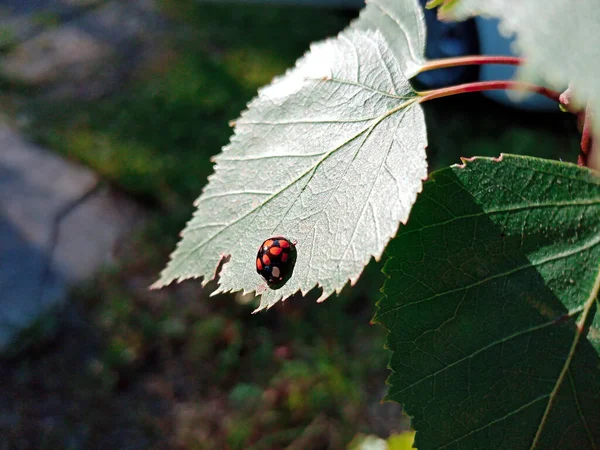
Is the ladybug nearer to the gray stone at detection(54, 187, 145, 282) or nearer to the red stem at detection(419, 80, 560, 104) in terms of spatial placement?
the red stem at detection(419, 80, 560, 104)

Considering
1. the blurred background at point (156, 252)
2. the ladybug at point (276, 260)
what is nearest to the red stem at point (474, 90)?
the ladybug at point (276, 260)

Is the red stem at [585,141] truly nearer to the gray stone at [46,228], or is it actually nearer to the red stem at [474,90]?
the red stem at [474,90]

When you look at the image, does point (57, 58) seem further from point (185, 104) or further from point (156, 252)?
point (156, 252)

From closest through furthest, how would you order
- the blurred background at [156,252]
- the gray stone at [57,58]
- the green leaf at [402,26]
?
1. the green leaf at [402,26]
2. the blurred background at [156,252]
3. the gray stone at [57,58]

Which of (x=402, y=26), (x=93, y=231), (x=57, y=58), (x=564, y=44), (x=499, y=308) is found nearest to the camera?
(x=564, y=44)

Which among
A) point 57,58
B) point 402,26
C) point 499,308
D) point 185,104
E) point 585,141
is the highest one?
point 57,58

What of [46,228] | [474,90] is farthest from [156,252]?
[474,90]

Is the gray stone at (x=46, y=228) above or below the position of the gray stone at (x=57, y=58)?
below
